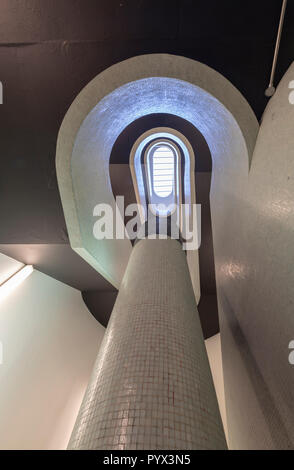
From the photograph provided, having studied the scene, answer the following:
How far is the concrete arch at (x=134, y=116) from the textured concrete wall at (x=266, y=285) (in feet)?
0.92

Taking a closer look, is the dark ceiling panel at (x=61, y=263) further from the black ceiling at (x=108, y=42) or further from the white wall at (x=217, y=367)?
the white wall at (x=217, y=367)

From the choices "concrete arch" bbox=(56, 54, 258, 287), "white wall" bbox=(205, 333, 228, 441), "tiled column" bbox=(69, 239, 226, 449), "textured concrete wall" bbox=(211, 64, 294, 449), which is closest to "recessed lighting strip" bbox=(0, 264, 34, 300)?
"concrete arch" bbox=(56, 54, 258, 287)

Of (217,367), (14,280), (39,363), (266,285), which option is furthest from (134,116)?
(217,367)

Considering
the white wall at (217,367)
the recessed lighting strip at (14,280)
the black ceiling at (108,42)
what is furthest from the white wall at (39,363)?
the white wall at (217,367)

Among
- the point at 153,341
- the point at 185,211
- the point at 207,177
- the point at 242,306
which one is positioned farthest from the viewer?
the point at 185,211

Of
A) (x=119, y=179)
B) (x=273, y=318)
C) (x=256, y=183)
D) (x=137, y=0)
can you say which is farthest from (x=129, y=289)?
(x=119, y=179)

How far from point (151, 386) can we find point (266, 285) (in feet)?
4.26

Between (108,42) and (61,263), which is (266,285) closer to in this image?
(108,42)

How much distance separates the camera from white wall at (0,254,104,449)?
2.42m

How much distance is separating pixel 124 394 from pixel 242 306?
70.1 inches

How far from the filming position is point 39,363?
3.00 m

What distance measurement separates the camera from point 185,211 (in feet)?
16.3

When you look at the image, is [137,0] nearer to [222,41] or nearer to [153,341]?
[222,41]

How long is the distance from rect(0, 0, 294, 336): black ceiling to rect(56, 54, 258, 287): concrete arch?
0.10 m
